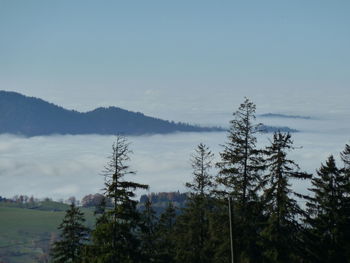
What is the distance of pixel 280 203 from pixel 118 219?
37.8 ft

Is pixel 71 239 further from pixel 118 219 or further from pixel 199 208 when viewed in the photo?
pixel 118 219

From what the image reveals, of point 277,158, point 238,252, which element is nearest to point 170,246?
point 238,252

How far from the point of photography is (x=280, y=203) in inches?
1772

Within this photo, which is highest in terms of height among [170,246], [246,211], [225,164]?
[225,164]

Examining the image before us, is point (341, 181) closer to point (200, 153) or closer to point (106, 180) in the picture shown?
point (200, 153)

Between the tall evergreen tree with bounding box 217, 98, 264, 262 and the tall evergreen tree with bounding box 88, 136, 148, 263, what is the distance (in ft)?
25.6

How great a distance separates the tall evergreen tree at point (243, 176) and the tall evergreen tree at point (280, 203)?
5.39 ft

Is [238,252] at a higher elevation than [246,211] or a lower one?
lower

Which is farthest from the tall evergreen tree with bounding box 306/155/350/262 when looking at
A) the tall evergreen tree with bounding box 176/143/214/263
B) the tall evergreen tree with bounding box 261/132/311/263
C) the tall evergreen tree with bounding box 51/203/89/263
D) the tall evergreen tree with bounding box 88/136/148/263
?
the tall evergreen tree with bounding box 51/203/89/263

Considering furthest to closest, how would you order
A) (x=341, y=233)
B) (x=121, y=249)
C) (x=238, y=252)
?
(x=341, y=233)
(x=238, y=252)
(x=121, y=249)

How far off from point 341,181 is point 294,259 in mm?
8442

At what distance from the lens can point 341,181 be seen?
50.4 meters

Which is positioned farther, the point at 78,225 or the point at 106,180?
the point at 78,225

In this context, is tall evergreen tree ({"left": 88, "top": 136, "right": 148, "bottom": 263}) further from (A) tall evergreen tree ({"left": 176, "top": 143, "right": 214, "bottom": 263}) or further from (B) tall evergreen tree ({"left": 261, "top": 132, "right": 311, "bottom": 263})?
(A) tall evergreen tree ({"left": 176, "top": 143, "right": 214, "bottom": 263})
